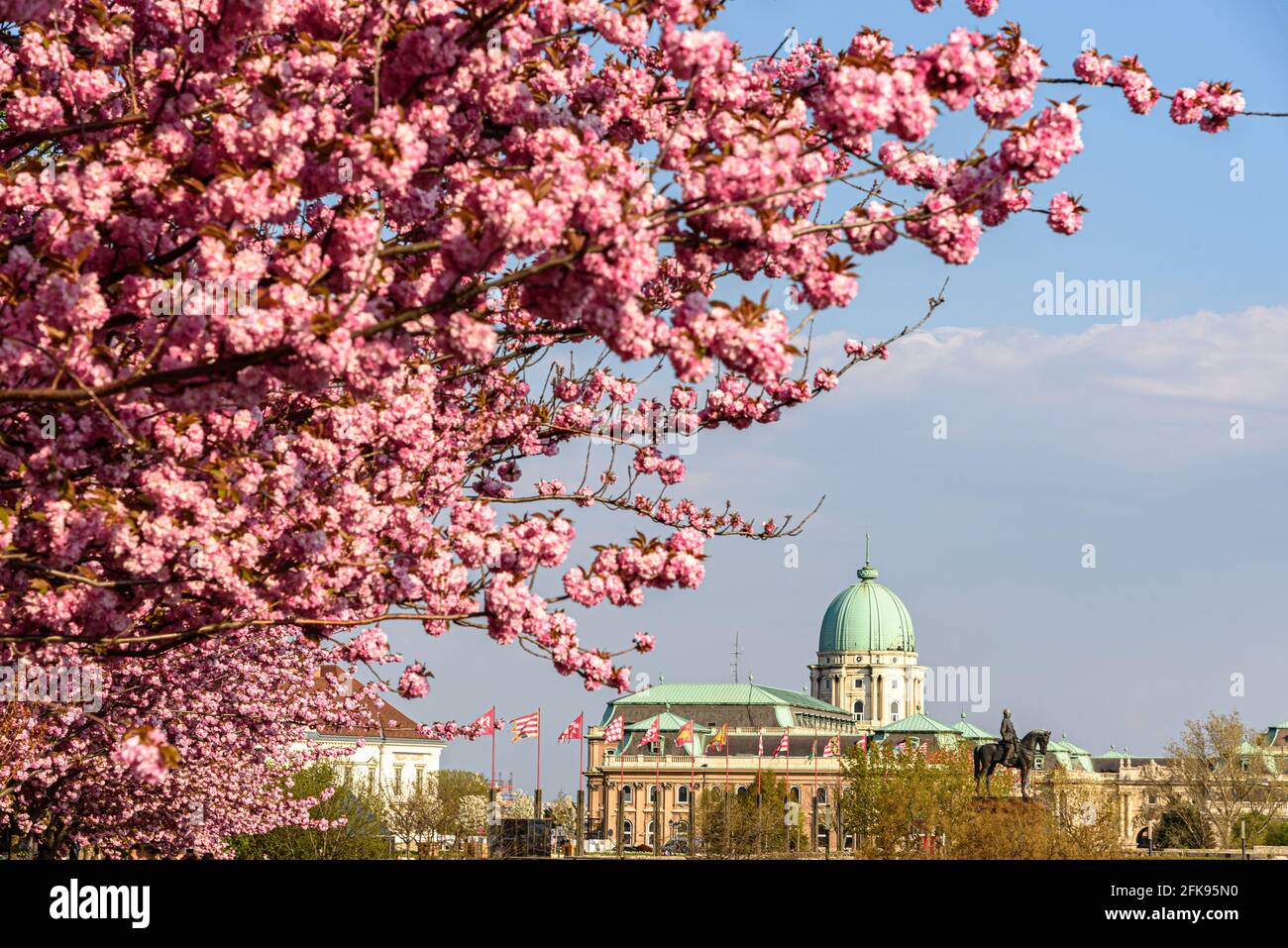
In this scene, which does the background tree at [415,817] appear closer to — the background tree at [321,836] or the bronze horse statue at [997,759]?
the background tree at [321,836]

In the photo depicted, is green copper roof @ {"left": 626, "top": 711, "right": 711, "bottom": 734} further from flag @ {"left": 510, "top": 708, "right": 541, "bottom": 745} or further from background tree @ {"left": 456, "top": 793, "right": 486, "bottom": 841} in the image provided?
flag @ {"left": 510, "top": 708, "right": 541, "bottom": 745}

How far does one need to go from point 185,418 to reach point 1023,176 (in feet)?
18.1

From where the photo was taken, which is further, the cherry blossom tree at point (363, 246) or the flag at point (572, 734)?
the flag at point (572, 734)

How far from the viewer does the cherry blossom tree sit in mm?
8930

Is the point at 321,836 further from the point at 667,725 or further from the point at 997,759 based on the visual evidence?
the point at 667,725

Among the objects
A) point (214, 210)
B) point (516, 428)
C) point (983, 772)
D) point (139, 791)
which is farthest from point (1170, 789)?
point (214, 210)

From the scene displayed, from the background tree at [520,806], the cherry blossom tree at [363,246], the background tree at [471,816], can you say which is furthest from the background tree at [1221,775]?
the cherry blossom tree at [363,246]

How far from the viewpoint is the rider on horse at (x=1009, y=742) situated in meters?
53.8

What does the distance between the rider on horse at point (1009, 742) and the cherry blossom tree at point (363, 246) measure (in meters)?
43.3

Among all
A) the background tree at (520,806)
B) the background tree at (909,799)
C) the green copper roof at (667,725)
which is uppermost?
the green copper roof at (667,725)

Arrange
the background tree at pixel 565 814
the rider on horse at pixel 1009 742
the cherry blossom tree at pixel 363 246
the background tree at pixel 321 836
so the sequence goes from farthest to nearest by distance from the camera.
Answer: the background tree at pixel 565 814
the background tree at pixel 321 836
the rider on horse at pixel 1009 742
the cherry blossom tree at pixel 363 246

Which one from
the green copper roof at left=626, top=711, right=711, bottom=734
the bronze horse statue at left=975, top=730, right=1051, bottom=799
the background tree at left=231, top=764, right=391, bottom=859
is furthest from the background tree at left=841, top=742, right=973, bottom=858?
the green copper roof at left=626, top=711, right=711, bottom=734

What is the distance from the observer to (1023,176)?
33.1 ft
